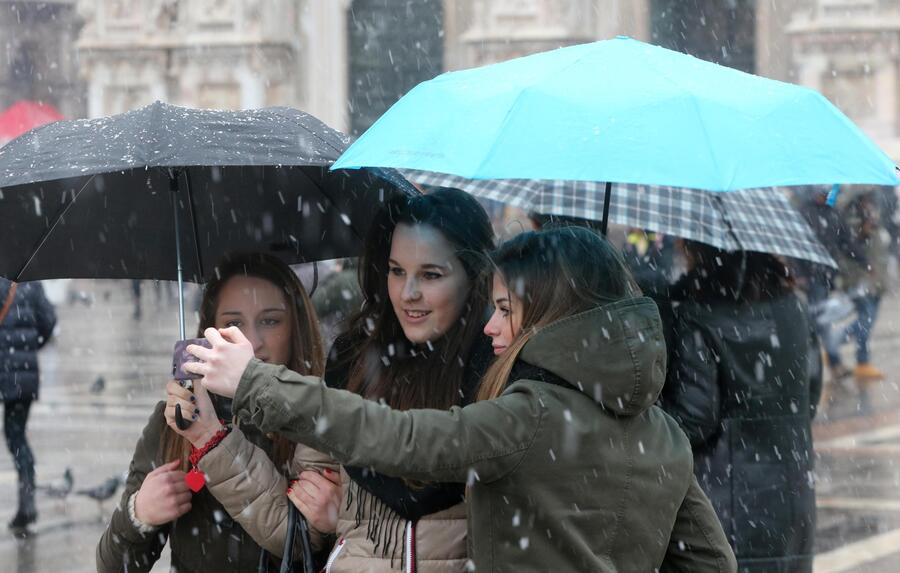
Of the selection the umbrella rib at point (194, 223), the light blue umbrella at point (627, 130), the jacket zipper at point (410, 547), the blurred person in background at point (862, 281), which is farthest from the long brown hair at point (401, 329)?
the blurred person in background at point (862, 281)

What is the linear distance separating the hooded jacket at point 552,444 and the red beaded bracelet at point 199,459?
692 mm

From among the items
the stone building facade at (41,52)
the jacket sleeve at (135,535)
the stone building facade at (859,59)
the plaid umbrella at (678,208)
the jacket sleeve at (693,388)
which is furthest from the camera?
the stone building facade at (41,52)

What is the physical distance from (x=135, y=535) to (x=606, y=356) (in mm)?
1445

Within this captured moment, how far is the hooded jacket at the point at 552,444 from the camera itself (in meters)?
2.74

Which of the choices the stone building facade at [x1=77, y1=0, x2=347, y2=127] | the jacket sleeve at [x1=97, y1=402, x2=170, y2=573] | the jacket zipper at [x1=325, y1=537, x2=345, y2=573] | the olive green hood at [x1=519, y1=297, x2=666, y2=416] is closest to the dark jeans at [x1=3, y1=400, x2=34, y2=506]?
the jacket sleeve at [x1=97, y1=402, x2=170, y2=573]

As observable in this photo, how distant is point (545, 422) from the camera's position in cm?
284

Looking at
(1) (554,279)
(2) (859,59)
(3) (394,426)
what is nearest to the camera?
(3) (394,426)

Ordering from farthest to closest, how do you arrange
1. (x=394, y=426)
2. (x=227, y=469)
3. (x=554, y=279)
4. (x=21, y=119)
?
(x=21, y=119), (x=227, y=469), (x=554, y=279), (x=394, y=426)

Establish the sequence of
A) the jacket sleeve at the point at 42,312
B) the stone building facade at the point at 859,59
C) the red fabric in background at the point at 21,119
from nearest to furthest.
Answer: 1. the jacket sleeve at the point at 42,312
2. the red fabric in background at the point at 21,119
3. the stone building facade at the point at 859,59

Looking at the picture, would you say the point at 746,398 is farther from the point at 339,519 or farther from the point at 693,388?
the point at 339,519

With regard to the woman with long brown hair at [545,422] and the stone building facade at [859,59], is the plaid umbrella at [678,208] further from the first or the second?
the stone building facade at [859,59]

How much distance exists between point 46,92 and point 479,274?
47.2m

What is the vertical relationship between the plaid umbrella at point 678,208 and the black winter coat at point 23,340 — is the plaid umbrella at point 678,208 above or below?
above

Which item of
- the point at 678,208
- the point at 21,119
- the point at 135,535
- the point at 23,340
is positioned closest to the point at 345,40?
the point at 21,119
